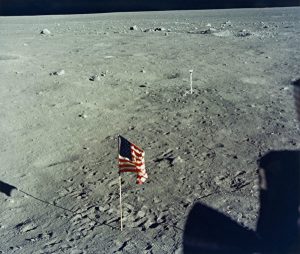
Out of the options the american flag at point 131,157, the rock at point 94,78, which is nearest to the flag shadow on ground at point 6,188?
the american flag at point 131,157

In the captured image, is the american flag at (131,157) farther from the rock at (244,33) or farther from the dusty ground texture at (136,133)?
the rock at (244,33)

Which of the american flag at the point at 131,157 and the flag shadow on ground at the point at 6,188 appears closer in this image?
the american flag at the point at 131,157

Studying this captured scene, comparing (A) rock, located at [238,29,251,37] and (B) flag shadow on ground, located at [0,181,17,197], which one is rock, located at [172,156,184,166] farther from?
(A) rock, located at [238,29,251,37]

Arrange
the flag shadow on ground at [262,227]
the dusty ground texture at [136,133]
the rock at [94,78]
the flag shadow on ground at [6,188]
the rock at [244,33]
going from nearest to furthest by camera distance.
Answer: the flag shadow on ground at [262,227], the dusty ground texture at [136,133], the flag shadow on ground at [6,188], the rock at [94,78], the rock at [244,33]

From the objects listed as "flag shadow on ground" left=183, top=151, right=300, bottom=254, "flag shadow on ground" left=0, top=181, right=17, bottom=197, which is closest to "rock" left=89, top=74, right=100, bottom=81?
"flag shadow on ground" left=0, top=181, right=17, bottom=197

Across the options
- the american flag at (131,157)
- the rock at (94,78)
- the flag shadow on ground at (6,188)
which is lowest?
the flag shadow on ground at (6,188)

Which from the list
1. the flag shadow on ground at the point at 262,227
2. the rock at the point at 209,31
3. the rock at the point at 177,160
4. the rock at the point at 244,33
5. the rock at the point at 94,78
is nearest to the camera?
the flag shadow on ground at the point at 262,227
